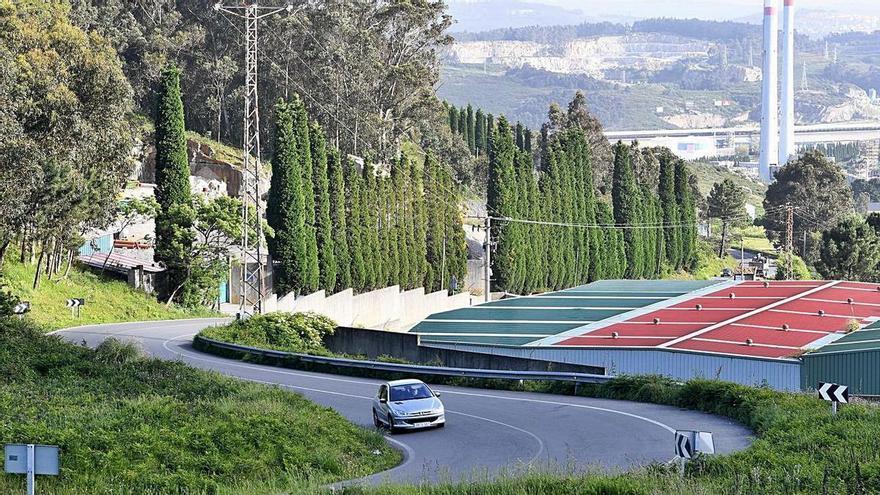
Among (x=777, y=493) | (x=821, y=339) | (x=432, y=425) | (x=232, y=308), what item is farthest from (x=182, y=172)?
(x=777, y=493)

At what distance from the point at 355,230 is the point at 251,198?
230 inches

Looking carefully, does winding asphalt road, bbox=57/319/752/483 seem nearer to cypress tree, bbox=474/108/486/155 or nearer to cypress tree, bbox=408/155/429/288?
cypress tree, bbox=408/155/429/288


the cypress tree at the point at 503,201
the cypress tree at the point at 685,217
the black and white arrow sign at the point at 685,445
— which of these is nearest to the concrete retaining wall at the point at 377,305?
the cypress tree at the point at 503,201

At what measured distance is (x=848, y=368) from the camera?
36375 mm

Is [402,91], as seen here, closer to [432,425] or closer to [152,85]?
[152,85]

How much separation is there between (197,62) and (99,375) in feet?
213

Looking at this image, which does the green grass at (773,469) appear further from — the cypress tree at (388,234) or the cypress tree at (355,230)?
the cypress tree at (388,234)

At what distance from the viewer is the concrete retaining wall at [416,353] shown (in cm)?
3562

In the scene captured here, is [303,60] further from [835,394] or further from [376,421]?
[835,394]

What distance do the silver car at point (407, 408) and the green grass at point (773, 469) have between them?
19.4 ft

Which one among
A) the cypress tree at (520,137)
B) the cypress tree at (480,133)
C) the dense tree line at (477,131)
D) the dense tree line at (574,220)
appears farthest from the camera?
the cypress tree at (480,133)

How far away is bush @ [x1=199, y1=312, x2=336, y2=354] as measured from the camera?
43.2m

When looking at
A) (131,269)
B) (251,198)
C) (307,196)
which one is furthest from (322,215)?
(131,269)

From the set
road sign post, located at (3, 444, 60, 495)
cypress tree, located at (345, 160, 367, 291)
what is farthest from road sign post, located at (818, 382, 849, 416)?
cypress tree, located at (345, 160, 367, 291)
